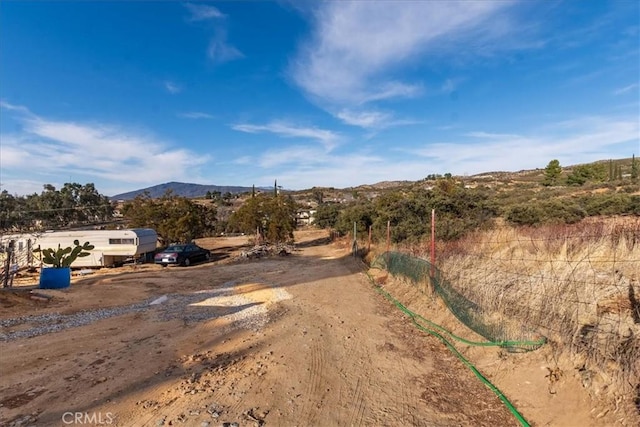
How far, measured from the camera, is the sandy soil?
3762 millimetres

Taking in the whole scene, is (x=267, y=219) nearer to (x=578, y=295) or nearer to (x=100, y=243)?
(x=100, y=243)

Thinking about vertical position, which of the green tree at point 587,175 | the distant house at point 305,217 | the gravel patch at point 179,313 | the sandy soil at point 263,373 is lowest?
the distant house at point 305,217

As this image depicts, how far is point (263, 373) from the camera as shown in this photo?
476cm

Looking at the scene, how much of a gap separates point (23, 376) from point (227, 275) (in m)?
11.7

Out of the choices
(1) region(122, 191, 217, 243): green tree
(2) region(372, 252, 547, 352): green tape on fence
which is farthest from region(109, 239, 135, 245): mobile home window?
(2) region(372, 252, 547, 352): green tape on fence

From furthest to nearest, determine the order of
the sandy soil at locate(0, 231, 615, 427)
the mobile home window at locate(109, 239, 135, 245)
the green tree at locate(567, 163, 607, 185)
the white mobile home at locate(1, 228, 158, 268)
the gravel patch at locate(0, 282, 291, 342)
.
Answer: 1. the green tree at locate(567, 163, 607, 185)
2. the mobile home window at locate(109, 239, 135, 245)
3. the white mobile home at locate(1, 228, 158, 268)
4. the gravel patch at locate(0, 282, 291, 342)
5. the sandy soil at locate(0, 231, 615, 427)

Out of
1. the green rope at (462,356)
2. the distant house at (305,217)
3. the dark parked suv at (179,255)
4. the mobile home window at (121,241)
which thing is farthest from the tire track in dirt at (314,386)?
the distant house at (305,217)

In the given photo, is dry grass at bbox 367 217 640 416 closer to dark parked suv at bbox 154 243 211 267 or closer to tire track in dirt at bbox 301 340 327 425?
tire track in dirt at bbox 301 340 327 425

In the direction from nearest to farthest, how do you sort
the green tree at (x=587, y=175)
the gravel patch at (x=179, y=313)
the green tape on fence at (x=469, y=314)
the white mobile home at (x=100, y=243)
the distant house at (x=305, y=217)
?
1. the green tape on fence at (x=469, y=314)
2. the gravel patch at (x=179, y=313)
3. the white mobile home at (x=100, y=243)
4. the green tree at (x=587, y=175)
5. the distant house at (x=305, y=217)

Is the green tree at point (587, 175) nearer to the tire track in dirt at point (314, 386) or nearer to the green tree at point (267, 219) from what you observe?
the green tree at point (267, 219)

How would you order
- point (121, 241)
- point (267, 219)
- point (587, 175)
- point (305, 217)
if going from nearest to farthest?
point (121, 241), point (267, 219), point (587, 175), point (305, 217)

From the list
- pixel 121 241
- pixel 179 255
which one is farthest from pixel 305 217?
pixel 121 241

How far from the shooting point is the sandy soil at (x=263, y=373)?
376cm

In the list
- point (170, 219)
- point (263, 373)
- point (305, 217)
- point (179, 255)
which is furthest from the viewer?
point (305, 217)
